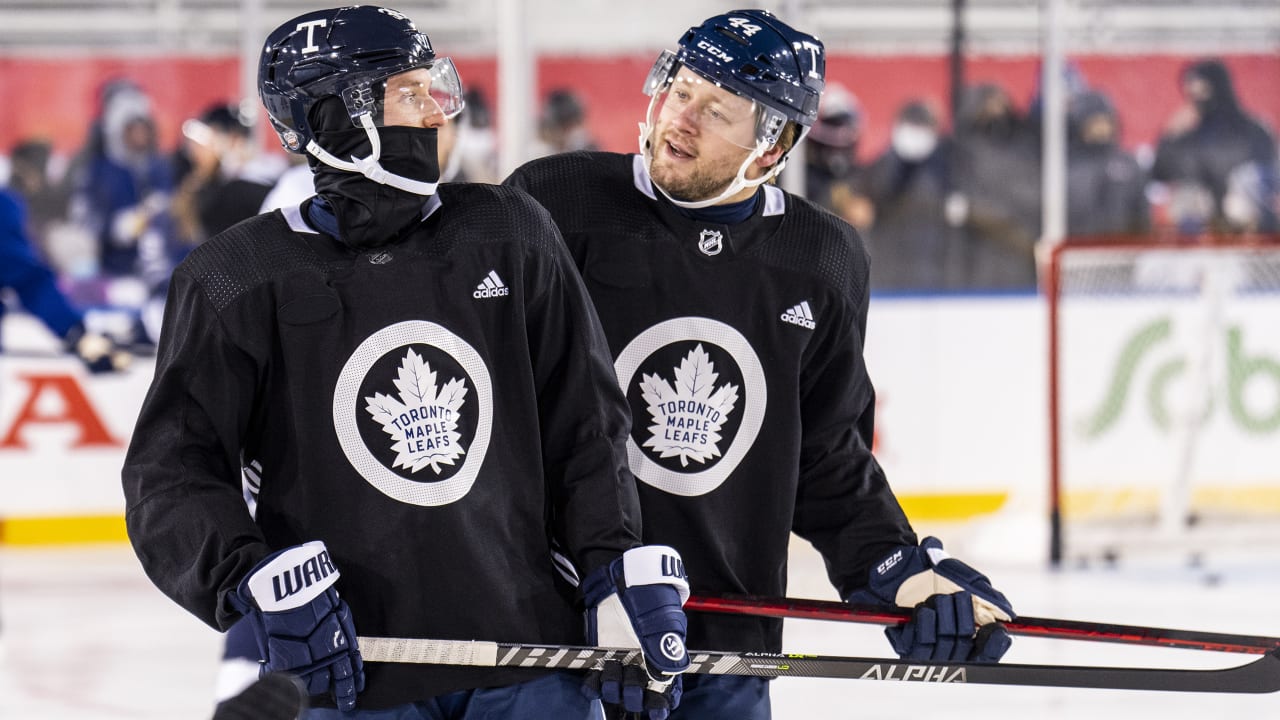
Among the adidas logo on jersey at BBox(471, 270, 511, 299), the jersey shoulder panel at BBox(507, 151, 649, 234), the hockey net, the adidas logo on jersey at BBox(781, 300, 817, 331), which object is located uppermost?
the jersey shoulder panel at BBox(507, 151, 649, 234)

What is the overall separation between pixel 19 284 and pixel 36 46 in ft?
5.39

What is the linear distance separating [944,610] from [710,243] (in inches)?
19.3

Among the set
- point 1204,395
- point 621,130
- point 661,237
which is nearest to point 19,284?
point 621,130

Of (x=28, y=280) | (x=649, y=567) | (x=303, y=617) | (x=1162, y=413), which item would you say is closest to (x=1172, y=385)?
(x=1162, y=413)

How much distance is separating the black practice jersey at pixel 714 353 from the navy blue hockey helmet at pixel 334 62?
0.38 metres

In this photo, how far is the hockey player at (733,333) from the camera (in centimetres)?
190

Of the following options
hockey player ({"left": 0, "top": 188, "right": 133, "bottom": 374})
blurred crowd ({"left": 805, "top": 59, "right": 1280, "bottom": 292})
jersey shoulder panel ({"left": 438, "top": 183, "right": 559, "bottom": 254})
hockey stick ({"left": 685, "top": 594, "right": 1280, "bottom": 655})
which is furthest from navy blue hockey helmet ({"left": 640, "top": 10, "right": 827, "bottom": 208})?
blurred crowd ({"left": 805, "top": 59, "right": 1280, "bottom": 292})

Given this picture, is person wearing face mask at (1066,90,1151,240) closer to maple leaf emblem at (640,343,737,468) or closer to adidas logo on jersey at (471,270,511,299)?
maple leaf emblem at (640,343,737,468)

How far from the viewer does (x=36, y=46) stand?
5.71m

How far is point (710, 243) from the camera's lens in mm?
1932

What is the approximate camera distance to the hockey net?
5102 millimetres

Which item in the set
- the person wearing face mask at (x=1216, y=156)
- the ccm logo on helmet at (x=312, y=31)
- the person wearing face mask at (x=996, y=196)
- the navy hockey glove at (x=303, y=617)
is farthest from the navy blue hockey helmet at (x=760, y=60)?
the person wearing face mask at (x=1216, y=156)

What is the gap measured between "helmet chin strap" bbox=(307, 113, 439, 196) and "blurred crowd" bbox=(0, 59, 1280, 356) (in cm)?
369

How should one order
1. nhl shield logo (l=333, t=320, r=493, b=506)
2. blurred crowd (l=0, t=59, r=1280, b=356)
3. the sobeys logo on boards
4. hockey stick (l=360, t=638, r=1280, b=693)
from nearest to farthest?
nhl shield logo (l=333, t=320, r=493, b=506)
hockey stick (l=360, t=638, r=1280, b=693)
the sobeys logo on boards
blurred crowd (l=0, t=59, r=1280, b=356)
